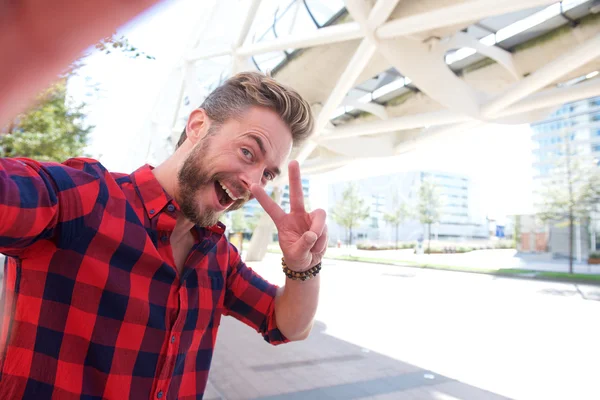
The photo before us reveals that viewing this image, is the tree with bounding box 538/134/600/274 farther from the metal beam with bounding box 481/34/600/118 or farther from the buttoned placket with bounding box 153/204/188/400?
the buttoned placket with bounding box 153/204/188/400

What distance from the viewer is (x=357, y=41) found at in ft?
37.1

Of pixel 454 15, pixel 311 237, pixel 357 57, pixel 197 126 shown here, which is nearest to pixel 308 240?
pixel 311 237

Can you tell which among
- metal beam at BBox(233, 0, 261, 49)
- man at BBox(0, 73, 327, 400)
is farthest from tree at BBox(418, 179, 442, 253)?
man at BBox(0, 73, 327, 400)

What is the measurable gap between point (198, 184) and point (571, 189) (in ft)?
74.5

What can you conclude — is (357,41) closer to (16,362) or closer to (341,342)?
(341,342)

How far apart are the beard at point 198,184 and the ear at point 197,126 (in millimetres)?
111

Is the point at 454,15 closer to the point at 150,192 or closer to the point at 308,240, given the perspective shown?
the point at 308,240

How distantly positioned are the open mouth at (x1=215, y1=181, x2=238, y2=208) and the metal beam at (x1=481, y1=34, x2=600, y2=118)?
9386 millimetres

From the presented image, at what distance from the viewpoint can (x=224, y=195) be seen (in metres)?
1.57

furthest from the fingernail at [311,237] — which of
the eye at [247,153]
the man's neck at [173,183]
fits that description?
the man's neck at [173,183]

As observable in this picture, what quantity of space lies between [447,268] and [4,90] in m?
21.8

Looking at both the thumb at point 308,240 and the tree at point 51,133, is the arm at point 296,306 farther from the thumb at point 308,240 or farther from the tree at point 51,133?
the tree at point 51,133

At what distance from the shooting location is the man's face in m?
1.50

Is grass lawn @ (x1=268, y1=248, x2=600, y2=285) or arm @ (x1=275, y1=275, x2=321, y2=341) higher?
arm @ (x1=275, y1=275, x2=321, y2=341)
